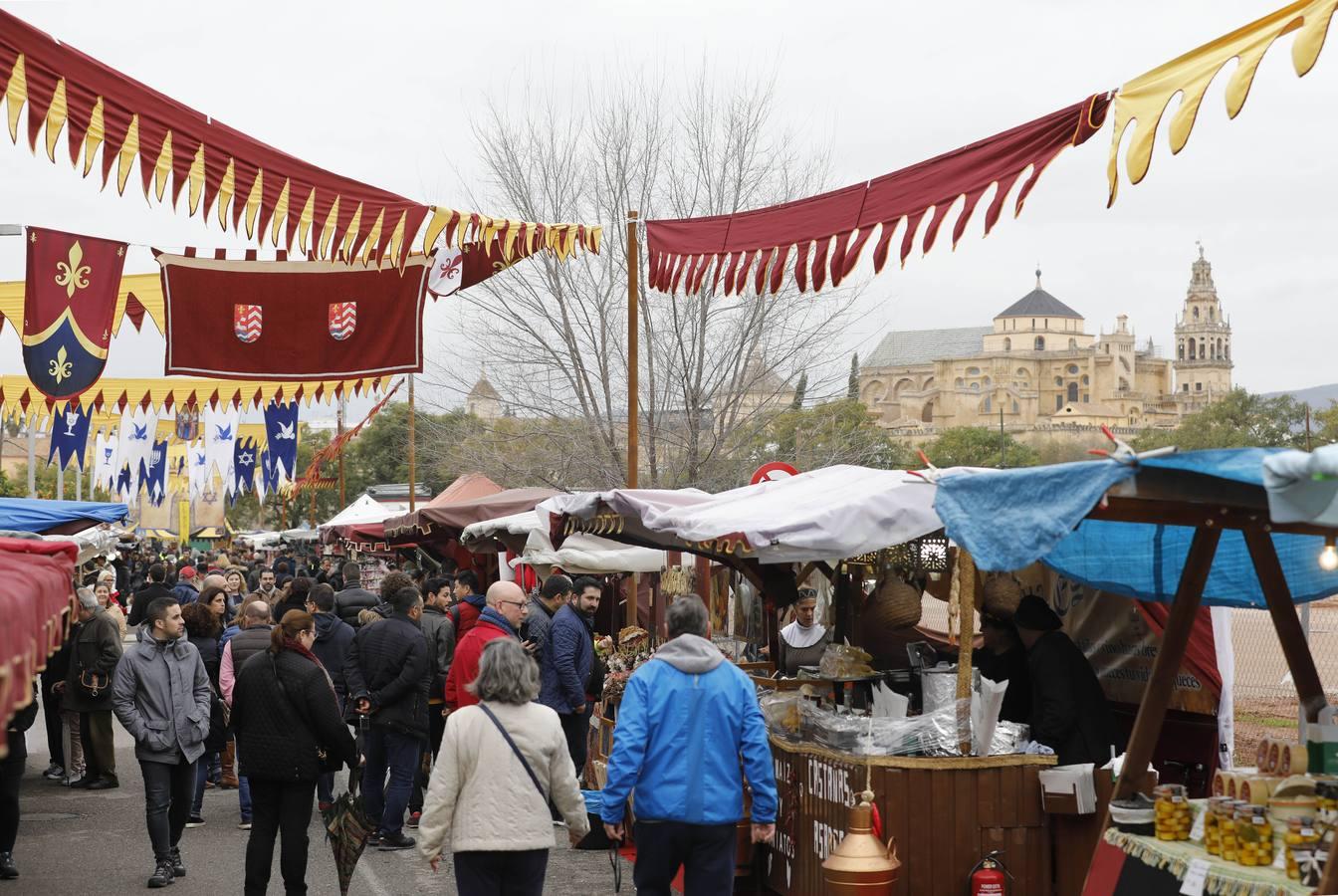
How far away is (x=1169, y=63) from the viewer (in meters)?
6.39

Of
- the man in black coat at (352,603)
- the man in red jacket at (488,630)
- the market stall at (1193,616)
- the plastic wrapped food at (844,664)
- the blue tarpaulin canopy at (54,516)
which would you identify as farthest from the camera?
the man in black coat at (352,603)

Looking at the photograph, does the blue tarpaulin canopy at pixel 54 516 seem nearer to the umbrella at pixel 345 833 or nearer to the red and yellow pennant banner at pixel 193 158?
the red and yellow pennant banner at pixel 193 158

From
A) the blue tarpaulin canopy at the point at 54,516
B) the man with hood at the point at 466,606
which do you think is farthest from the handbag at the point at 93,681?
the man with hood at the point at 466,606

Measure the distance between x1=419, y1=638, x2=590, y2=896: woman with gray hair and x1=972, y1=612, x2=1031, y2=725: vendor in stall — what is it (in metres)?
3.57

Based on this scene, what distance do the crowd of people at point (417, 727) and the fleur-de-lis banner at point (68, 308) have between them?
159cm

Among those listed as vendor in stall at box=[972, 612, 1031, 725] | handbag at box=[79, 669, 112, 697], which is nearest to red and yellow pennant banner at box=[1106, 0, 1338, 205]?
vendor in stall at box=[972, 612, 1031, 725]

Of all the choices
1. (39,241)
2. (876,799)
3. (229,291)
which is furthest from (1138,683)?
(39,241)

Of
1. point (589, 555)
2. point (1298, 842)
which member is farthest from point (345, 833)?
point (589, 555)

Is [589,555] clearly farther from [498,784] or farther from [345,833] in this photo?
[498,784]

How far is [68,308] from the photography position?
9.25 metres

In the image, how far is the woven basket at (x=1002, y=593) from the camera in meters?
9.08

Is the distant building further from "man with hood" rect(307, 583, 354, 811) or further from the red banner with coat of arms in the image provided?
the red banner with coat of arms

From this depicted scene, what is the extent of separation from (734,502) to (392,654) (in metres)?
2.65

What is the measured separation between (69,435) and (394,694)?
17545mm
